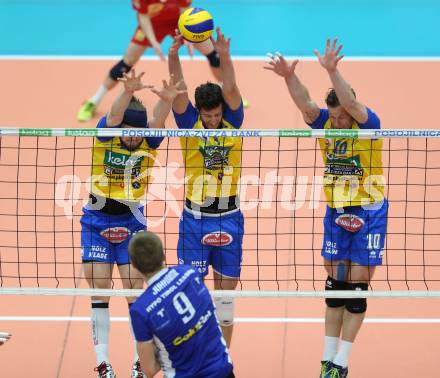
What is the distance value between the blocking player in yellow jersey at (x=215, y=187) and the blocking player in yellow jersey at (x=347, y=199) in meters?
0.58

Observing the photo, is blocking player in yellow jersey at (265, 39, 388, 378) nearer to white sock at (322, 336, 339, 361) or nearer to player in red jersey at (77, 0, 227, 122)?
white sock at (322, 336, 339, 361)

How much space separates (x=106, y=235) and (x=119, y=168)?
0.58 meters

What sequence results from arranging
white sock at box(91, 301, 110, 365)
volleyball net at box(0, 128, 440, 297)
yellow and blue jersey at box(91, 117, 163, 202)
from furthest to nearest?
volleyball net at box(0, 128, 440, 297) → white sock at box(91, 301, 110, 365) → yellow and blue jersey at box(91, 117, 163, 202)

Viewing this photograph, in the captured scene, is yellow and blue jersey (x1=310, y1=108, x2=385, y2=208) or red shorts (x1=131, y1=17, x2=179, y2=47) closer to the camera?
yellow and blue jersey (x1=310, y1=108, x2=385, y2=208)

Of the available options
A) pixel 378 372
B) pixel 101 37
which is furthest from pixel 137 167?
pixel 101 37

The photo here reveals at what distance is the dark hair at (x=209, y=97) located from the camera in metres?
7.25

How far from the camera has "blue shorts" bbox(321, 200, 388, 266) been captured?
7391mm

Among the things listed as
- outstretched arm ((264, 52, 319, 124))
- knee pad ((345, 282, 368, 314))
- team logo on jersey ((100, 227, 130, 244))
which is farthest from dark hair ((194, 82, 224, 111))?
knee pad ((345, 282, 368, 314))

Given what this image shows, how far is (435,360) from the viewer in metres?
8.36

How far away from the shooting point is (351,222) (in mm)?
7414

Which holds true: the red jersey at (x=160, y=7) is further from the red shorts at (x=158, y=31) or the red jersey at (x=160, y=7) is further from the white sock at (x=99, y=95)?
the white sock at (x=99, y=95)

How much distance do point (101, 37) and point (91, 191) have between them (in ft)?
32.6

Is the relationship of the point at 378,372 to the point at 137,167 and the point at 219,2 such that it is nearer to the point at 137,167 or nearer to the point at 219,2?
the point at 137,167

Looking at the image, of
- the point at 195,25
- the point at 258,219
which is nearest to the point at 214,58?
the point at 258,219
